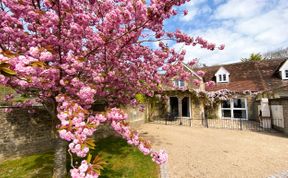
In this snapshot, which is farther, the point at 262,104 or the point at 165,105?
the point at 165,105

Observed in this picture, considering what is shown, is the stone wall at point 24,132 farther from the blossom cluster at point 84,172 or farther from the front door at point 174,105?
the front door at point 174,105

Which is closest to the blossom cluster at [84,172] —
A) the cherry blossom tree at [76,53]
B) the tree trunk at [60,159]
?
the cherry blossom tree at [76,53]

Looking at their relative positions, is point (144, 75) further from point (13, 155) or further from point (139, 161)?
point (13, 155)

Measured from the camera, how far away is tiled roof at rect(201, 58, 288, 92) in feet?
62.4

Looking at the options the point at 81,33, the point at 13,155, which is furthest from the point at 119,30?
the point at 13,155

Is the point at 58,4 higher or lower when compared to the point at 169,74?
higher

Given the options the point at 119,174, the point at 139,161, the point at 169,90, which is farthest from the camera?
the point at 169,90

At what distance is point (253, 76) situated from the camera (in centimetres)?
2092

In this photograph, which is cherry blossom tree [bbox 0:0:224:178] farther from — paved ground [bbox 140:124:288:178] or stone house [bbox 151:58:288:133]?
stone house [bbox 151:58:288:133]

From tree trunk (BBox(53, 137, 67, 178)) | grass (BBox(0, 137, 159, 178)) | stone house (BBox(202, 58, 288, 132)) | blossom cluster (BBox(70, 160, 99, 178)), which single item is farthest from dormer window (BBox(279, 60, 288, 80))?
Answer: blossom cluster (BBox(70, 160, 99, 178))

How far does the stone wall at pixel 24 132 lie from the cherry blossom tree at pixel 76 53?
3642 mm

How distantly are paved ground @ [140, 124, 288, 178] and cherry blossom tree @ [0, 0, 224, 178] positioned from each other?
3.67m

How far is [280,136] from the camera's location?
11352mm

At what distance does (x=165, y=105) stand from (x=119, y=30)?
16863 millimetres
